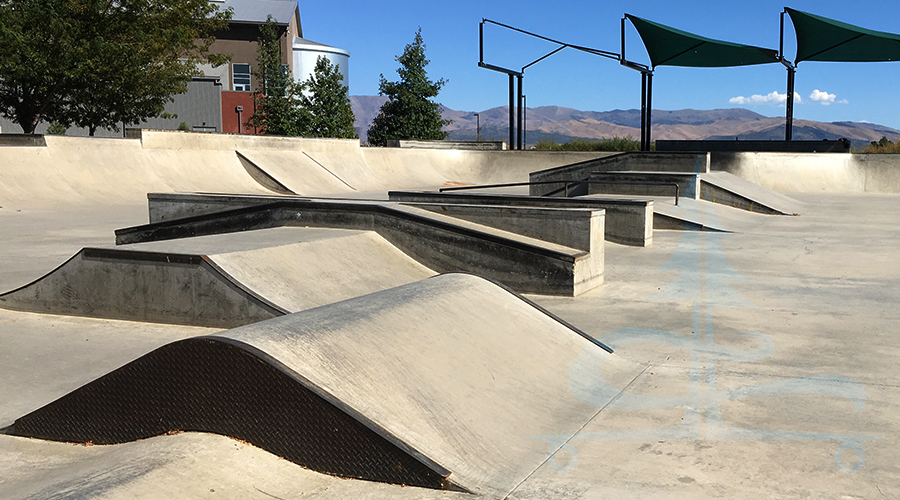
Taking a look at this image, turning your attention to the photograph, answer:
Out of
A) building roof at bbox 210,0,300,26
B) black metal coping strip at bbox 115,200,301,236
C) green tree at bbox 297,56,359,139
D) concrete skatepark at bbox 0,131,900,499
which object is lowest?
concrete skatepark at bbox 0,131,900,499

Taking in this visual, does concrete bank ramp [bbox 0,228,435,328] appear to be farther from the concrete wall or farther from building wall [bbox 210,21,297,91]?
building wall [bbox 210,21,297,91]

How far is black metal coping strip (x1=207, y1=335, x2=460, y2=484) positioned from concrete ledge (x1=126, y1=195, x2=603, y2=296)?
4.99 meters

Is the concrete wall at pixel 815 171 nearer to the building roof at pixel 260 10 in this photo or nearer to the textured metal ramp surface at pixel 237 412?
the textured metal ramp surface at pixel 237 412

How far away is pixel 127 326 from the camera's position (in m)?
6.38

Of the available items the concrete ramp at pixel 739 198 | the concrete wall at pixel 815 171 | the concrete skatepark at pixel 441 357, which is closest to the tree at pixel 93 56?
the concrete skatepark at pixel 441 357

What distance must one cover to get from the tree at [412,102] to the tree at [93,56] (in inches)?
751

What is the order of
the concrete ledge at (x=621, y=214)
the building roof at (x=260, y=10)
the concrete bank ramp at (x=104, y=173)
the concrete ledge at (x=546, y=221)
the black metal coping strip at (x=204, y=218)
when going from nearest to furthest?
the concrete ledge at (x=546, y=221) < the black metal coping strip at (x=204, y=218) < the concrete ledge at (x=621, y=214) < the concrete bank ramp at (x=104, y=173) < the building roof at (x=260, y=10)

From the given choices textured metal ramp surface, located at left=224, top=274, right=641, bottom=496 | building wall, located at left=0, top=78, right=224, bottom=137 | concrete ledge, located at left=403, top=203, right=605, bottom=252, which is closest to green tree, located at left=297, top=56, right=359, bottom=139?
building wall, located at left=0, top=78, right=224, bottom=137

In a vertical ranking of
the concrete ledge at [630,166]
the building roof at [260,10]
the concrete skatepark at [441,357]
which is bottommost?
the concrete skatepark at [441,357]

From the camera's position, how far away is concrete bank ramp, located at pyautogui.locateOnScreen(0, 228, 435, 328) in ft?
20.5

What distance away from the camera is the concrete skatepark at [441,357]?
3.23 meters

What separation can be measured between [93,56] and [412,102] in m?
25.6

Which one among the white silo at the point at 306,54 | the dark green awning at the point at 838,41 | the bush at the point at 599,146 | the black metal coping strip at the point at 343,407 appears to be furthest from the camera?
the white silo at the point at 306,54

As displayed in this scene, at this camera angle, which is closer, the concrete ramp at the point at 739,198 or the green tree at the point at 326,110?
the concrete ramp at the point at 739,198
